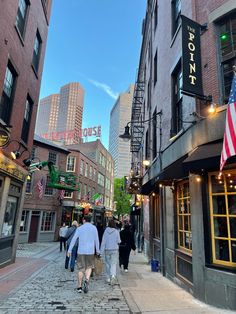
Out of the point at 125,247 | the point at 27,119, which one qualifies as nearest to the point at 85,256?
the point at 125,247

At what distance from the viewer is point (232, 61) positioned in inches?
259

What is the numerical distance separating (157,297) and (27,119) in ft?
33.4

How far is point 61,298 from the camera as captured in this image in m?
5.92

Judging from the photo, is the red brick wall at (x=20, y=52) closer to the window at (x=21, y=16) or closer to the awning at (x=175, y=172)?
the window at (x=21, y=16)

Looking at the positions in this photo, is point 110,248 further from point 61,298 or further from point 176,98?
point 176,98

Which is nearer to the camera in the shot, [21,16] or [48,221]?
[21,16]

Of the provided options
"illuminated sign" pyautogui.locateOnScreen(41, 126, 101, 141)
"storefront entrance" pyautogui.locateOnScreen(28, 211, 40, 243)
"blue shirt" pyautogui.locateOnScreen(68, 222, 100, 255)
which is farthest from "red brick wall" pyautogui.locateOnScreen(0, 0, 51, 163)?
"illuminated sign" pyautogui.locateOnScreen(41, 126, 101, 141)

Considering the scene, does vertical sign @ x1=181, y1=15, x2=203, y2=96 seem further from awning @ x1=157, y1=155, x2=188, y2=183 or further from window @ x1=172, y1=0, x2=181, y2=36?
window @ x1=172, y1=0, x2=181, y2=36

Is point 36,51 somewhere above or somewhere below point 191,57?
above

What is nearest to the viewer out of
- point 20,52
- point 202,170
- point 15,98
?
point 202,170

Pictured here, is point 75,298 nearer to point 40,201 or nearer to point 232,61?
point 232,61

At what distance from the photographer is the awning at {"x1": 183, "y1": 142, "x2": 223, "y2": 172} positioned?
5312 mm

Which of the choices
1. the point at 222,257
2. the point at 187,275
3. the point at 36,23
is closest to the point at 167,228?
the point at 187,275

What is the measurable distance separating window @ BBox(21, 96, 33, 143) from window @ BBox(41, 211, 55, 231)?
1523cm
